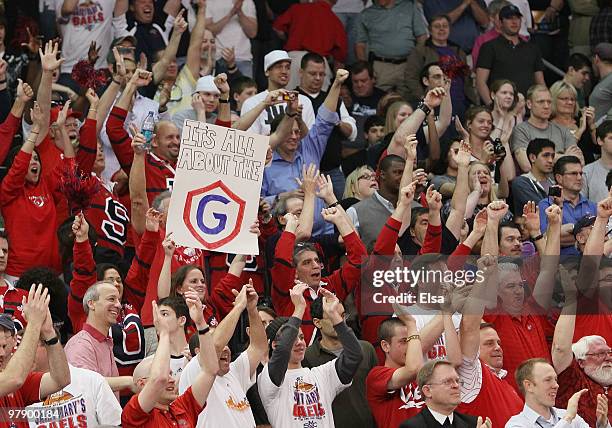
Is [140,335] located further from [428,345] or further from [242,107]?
[242,107]

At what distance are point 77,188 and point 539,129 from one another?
16.7 feet

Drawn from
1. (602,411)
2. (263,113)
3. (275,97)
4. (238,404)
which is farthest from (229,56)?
(602,411)

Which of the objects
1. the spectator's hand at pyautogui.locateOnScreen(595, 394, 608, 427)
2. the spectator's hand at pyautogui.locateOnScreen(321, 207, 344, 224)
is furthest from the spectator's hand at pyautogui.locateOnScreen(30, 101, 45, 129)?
the spectator's hand at pyautogui.locateOnScreen(595, 394, 608, 427)

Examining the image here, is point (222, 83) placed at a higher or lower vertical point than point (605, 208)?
higher

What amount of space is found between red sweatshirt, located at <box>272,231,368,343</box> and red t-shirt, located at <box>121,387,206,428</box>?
5.96 ft

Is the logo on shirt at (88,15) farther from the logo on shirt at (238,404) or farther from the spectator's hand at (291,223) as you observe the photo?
the logo on shirt at (238,404)

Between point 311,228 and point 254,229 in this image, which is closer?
point 254,229

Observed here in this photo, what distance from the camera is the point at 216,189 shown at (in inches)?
467

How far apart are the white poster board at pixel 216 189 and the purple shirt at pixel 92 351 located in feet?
3.24

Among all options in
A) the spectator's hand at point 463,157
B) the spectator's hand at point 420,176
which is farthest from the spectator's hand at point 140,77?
the spectator's hand at point 463,157

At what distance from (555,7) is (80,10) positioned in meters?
5.48

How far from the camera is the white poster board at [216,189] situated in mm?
11609

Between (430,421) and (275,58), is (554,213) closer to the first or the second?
(430,421)

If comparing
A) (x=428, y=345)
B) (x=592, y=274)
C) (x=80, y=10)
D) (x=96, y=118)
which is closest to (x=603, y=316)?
(x=592, y=274)
